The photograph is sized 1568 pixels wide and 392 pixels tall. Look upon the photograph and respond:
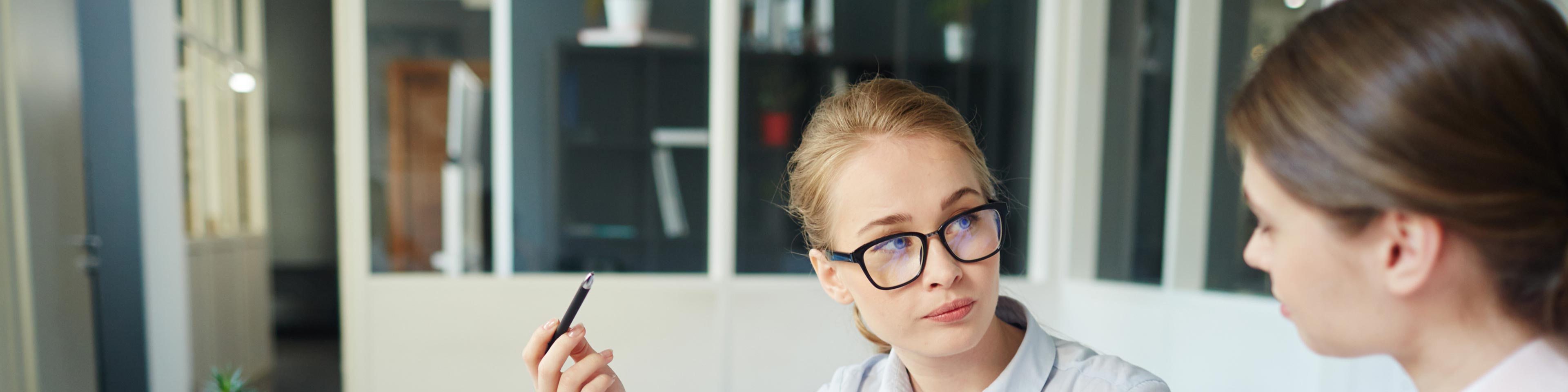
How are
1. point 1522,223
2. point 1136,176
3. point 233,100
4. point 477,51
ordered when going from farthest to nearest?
1. point 233,100
2. point 477,51
3. point 1136,176
4. point 1522,223

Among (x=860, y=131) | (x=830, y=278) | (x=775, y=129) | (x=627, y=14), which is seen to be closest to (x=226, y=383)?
(x=627, y=14)

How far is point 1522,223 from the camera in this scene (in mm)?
501

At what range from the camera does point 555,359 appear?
885 millimetres

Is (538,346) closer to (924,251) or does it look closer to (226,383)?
(924,251)

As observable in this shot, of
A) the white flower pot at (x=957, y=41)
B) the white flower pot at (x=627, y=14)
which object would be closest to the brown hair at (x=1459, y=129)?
Result: the white flower pot at (x=627, y=14)

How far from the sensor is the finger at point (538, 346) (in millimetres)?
903

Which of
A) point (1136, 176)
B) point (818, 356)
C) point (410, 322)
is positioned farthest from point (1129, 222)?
point (410, 322)

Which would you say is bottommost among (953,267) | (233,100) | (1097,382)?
(1097,382)

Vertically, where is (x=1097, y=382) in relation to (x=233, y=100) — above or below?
below

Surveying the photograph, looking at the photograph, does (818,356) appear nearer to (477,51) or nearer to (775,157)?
(775,157)

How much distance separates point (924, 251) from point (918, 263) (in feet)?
0.05

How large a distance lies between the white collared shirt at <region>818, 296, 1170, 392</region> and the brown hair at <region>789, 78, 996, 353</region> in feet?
0.61

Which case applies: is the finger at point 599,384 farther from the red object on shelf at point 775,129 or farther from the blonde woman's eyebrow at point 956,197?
the red object on shelf at point 775,129

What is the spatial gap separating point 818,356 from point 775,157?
81cm
